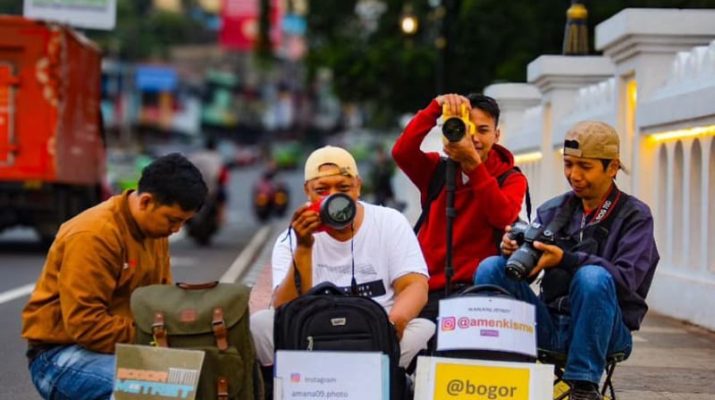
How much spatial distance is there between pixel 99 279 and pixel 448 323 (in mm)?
1393

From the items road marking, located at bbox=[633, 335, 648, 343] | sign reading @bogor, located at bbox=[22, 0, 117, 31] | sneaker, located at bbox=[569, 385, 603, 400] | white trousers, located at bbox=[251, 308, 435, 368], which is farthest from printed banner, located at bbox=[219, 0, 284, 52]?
sneaker, located at bbox=[569, 385, 603, 400]

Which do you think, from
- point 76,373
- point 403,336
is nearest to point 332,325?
point 403,336

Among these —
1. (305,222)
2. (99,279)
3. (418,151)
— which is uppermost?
(418,151)

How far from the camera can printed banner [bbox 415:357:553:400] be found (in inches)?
250

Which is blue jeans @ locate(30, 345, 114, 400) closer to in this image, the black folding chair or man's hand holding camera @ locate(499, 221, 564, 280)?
man's hand holding camera @ locate(499, 221, 564, 280)

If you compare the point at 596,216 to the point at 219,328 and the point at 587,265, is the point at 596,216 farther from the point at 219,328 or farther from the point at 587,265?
the point at 219,328

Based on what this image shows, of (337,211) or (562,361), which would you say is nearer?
(337,211)

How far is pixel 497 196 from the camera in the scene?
7.59 metres

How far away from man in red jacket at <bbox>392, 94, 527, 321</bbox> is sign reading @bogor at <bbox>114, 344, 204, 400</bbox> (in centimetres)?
192

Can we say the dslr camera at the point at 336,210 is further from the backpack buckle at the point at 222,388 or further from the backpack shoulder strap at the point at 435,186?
the backpack shoulder strap at the point at 435,186

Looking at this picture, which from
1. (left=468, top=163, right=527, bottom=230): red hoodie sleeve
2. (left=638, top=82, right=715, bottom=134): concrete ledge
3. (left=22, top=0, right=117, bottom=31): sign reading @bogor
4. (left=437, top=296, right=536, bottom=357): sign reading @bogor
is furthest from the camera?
(left=22, top=0, right=117, bottom=31): sign reading @bogor

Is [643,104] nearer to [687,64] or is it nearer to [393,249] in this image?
[687,64]

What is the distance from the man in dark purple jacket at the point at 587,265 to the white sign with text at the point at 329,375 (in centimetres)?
81

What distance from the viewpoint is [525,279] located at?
269 inches
